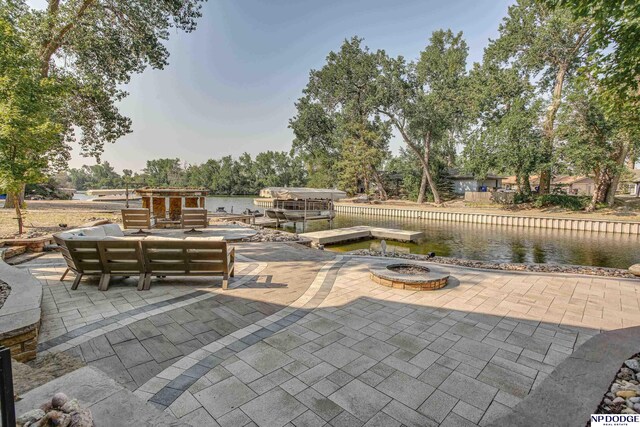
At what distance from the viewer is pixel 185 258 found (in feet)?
16.1

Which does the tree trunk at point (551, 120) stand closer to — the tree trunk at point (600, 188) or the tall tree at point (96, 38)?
the tree trunk at point (600, 188)

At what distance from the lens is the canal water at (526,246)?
12461mm

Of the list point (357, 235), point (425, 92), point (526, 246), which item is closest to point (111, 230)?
point (357, 235)

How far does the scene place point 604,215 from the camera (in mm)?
21938

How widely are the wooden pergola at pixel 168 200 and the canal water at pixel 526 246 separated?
7168mm

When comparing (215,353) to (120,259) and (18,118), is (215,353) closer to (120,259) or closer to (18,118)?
(120,259)

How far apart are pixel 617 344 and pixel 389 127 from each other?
3380 centimetres

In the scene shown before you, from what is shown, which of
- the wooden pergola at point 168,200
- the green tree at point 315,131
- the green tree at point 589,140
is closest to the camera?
the wooden pergola at point 168,200

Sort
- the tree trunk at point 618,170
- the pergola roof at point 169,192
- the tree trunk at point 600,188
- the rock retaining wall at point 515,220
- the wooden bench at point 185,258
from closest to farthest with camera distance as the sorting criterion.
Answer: the wooden bench at point 185,258 → the pergola roof at point 169,192 → the rock retaining wall at point 515,220 → the tree trunk at point 618,170 → the tree trunk at point 600,188

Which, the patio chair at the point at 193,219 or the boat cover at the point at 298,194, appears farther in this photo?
the boat cover at the point at 298,194

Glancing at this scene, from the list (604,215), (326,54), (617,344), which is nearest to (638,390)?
(617,344)

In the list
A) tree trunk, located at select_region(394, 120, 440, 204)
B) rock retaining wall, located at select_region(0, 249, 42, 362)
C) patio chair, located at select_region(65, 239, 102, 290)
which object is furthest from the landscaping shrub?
rock retaining wall, located at select_region(0, 249, 42, 362)

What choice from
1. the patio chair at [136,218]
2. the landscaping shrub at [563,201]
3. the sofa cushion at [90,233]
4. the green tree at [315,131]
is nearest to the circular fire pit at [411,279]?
the sofa cushion at [90,233]

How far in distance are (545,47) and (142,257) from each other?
109ft
